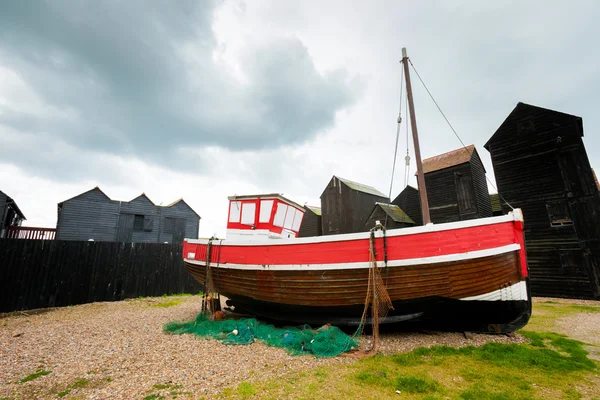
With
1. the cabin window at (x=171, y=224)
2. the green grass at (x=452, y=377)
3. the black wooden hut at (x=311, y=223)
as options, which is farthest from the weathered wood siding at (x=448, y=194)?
the cabin window at (x=171, y=224)

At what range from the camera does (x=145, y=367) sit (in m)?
3.83

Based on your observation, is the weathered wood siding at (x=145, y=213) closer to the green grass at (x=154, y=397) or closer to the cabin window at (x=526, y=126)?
the green grass at (x=154, y=397)

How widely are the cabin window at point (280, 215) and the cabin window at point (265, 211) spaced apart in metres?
0.23

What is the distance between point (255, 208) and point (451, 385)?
6.33 m

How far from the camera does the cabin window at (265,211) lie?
8008 mm

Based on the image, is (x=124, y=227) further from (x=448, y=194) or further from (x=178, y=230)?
(x=448, y=194)

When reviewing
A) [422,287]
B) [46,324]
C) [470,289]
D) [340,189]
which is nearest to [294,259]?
[422,287]

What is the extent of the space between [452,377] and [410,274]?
1676mm

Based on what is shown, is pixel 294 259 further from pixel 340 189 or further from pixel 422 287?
pixel 340 189

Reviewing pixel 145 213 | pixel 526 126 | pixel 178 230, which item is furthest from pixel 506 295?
pixel 145 213

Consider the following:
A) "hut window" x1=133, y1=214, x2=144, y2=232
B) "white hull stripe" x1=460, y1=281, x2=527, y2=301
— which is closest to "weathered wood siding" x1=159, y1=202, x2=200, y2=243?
"hut window" x1=133, y1=214, x2=144, y2=232

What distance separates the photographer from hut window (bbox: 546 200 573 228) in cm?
1252

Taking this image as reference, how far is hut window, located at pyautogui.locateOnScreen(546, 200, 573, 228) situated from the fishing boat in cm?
1103

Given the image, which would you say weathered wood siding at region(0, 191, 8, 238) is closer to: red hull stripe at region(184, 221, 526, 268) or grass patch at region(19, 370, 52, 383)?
grass patch at region(19, 370, 52, 383)
